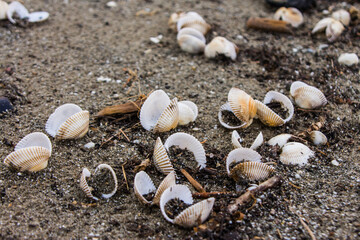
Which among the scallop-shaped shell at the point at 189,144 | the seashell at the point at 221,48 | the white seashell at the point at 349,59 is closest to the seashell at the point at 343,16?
the white seashell at the point at 349,59

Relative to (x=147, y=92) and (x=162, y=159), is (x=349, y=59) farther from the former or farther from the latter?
(x=162, y=159)

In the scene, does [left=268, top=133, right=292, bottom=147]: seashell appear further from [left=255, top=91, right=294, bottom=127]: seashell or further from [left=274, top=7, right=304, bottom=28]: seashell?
[left=274, top=7, right=304, bottom=28]: seashell

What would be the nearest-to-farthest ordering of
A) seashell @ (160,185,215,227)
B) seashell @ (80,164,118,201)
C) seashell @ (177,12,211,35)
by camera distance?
seashell @ (160,185,215,227)
seashell @ (80,164,118,201)
seashell @ (177,12,211,35)

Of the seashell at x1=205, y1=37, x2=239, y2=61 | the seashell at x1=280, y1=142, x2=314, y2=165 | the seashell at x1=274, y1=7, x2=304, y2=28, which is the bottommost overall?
the seashell at x1=280, y1=142, x2=314, y2=165

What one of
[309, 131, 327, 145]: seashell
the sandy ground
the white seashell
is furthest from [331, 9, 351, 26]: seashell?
[309, 131, 327, 145]: seashell

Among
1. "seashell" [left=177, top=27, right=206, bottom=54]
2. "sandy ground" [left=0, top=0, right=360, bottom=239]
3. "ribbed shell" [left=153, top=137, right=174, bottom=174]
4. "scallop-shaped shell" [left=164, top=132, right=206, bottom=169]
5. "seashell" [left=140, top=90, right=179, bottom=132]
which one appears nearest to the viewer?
"sandy ground" [left=0, top=0, right=360, bottom=239]

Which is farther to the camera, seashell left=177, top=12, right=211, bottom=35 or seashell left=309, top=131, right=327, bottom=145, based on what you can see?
seashell left=177, top=12, right=211, bottom=35

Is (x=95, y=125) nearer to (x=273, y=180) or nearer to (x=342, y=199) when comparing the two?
(x=273, y=180)
